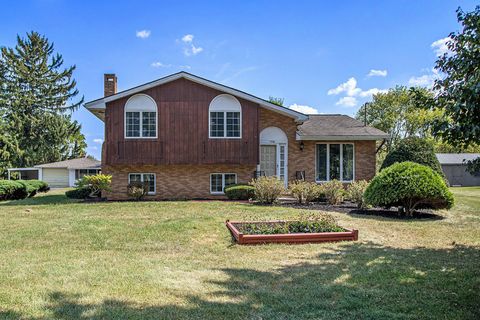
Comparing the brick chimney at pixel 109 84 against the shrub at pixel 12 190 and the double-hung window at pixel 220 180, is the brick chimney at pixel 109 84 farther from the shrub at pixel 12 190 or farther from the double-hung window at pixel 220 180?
the double-hung window at pixel 220 180

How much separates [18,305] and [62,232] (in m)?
4.84

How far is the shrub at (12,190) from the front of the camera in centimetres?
1858

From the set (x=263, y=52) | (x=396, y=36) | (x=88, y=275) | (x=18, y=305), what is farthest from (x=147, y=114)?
(x=18, y=305)

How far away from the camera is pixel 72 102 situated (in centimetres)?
4769

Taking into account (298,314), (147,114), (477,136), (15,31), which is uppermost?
(15,31)

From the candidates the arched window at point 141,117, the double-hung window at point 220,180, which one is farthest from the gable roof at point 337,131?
the arched window at point 141,117

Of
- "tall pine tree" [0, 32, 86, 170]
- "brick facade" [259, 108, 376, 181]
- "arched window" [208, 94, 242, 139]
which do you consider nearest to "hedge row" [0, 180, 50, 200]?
"arched window" [208, 94, 242, 139]

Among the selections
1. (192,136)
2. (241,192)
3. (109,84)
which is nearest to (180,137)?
(192,136)

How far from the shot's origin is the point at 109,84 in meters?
19.0

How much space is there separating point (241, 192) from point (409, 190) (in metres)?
6.93

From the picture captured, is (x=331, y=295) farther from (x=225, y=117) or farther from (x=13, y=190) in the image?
(x=13, y=190)

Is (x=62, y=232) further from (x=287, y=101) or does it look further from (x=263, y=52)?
(x=287, y=101)

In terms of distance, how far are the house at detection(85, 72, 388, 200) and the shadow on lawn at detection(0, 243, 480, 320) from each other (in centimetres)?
1146

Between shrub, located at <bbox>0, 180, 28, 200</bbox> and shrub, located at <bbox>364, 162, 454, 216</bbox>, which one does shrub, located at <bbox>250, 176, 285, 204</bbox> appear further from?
shrub, located at <bbox>0, 180, 28, 200</bbox>
